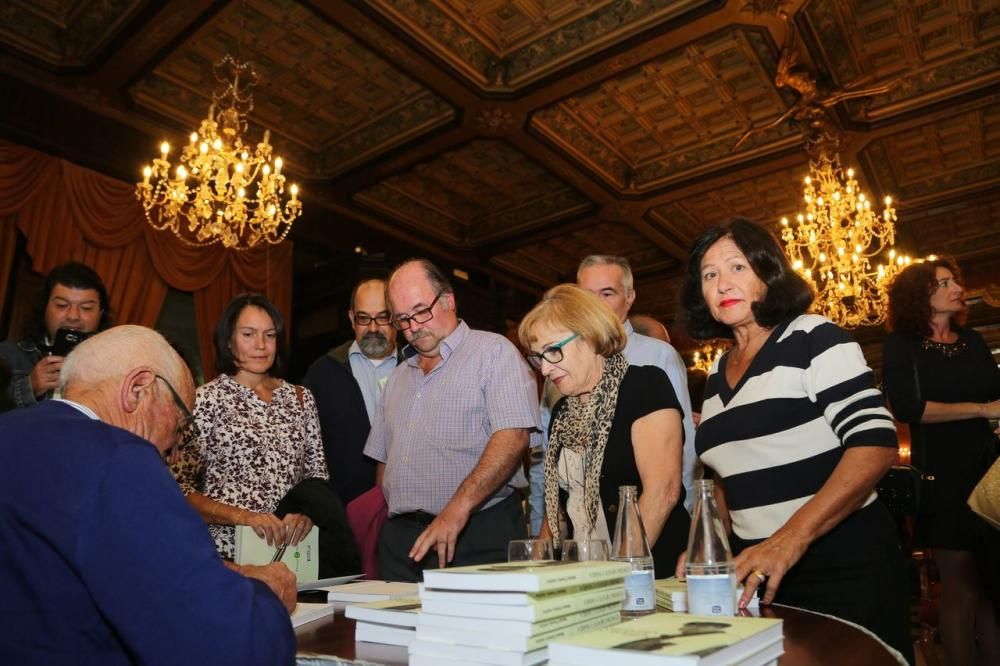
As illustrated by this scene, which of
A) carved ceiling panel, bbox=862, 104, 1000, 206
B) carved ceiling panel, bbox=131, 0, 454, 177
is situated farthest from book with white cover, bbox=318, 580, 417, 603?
carved ceiling panel, bbox=862, 104, 1000, 206

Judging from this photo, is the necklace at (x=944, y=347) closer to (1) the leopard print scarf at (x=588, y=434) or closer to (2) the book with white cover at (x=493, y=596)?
(1) the leopard print scarf at (x=588, y=434)

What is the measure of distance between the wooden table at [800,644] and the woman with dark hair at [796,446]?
0.11 m

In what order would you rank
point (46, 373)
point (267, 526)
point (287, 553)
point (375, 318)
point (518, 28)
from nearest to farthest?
1. point (287, 553)
2. point (267, 526)
3. point (46, 373)
4. point (375, 318)
5. point (518, 28)

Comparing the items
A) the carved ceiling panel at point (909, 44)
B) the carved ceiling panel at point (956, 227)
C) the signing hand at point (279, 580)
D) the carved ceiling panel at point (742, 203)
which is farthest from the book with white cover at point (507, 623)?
the carved ceiling panel at point (956, 227)

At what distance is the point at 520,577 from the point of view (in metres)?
0.83

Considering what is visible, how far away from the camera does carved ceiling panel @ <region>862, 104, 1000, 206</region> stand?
25.6ft

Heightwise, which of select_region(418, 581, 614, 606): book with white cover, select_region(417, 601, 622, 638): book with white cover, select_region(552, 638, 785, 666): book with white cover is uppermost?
select_region(418, 581, 614, 606): book with white cover

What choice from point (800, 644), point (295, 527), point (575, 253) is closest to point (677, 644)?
point (800, 644)

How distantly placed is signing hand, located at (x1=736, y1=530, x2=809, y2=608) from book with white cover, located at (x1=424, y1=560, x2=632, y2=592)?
1.32ft

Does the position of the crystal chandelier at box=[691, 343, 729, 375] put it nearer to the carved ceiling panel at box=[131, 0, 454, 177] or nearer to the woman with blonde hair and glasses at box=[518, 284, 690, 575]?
the carved ceiling panel at box=[131, 0, 454, 177]

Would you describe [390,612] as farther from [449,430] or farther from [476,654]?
[449,430]

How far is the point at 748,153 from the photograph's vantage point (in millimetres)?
8172

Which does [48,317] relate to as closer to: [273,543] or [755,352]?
[273,543]

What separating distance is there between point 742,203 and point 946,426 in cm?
719
